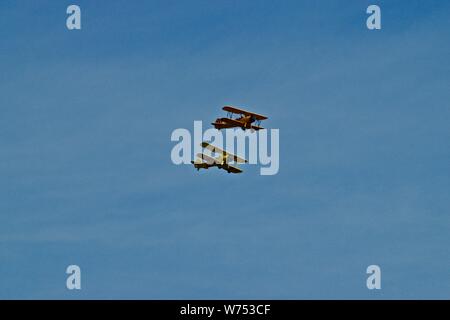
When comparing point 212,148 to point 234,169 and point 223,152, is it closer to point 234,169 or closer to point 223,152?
point 223,152

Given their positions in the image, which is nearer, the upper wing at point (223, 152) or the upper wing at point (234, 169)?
the upper wing at point (223, 152)

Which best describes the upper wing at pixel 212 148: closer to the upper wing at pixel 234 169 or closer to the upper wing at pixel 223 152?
the upper wing at pixel 223 152

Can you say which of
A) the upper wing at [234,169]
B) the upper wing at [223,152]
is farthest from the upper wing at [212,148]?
the upper wing at [234,169]

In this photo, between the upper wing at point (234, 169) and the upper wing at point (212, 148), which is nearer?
the upper wing at point (234, 169)

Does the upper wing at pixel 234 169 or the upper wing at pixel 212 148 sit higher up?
the upper wing at pixel 212 148

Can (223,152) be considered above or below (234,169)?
above

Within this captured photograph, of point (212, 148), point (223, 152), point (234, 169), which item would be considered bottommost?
point (234, 169)

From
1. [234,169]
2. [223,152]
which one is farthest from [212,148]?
[234,169]

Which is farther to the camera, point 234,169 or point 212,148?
point 212,148

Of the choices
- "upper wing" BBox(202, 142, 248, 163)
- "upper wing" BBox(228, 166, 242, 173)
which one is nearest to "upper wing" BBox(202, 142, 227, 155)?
"upper wing" BBox(202, 142, 248, 163)

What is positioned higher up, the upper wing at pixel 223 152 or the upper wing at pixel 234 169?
the upper wing at pixel 223 152
